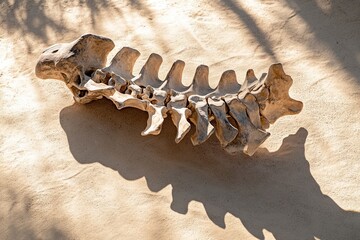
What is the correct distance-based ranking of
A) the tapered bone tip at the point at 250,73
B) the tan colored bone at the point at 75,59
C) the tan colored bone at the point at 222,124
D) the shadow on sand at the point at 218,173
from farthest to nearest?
1. the tan colored bone at the point at 75,59
2. the tapered bone tip at the point at 250,73
3. the tan colored bone at the point at 222,124
4. the shadow on sand at the point at 218,173

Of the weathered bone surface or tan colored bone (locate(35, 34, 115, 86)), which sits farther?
tan colored bone (locate(35, 34, 115, 86))

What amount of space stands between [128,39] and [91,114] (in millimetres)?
554

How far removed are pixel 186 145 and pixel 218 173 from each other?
0.19 m

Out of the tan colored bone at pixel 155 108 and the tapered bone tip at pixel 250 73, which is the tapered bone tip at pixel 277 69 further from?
the tan colored bone at pixel 155 108

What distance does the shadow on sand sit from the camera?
195 cm

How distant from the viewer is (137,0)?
298 cm

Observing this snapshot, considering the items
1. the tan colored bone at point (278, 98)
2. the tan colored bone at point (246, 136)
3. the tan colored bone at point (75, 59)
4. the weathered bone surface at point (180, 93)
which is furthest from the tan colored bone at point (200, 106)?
the tan colored bone at point (75, 59)

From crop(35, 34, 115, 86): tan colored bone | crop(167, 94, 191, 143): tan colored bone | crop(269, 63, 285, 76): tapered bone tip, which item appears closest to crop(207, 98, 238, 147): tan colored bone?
crop(167, 94, 191, 143): tan colored bone

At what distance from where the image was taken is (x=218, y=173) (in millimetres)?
2131

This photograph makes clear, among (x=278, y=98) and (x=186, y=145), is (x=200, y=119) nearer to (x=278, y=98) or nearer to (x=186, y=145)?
(x=186, y=145)

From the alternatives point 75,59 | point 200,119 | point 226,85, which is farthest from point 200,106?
point 75,59

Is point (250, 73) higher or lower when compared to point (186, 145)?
higher

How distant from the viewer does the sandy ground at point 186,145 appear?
1.99m

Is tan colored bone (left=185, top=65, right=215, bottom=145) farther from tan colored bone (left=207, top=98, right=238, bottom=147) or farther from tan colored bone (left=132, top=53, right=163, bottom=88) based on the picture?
tan colored bone (left=132, top=53, right=163, bottom=88)
